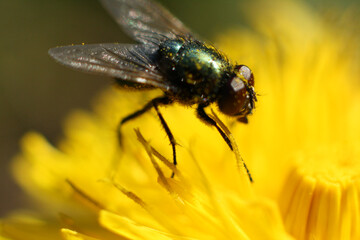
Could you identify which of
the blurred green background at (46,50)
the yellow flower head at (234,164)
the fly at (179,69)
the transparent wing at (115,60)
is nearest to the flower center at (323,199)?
the yellow flower head at (234,164)

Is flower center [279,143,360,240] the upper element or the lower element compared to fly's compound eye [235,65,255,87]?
lower

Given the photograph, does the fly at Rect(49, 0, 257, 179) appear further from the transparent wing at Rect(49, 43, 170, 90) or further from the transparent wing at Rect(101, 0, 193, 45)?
the transparent wing at Rect(101, 0, 193, 45)

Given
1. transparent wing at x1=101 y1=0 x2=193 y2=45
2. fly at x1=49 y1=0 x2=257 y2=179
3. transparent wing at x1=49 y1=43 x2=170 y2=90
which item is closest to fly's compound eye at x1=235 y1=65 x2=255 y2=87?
fly at x1=49 y1=0 x2=257 y2=179

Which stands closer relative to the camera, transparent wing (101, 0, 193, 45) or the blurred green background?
transparent wing (101, 0, 193, 45)

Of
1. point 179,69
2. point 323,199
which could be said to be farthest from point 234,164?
point 179,69

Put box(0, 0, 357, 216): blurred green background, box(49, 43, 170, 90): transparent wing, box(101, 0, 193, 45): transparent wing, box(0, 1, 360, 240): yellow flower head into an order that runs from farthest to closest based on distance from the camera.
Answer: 1. box(0, 0, 357, 216): blurred green background
2. box(101, 0, 193, 45): transparent wing
3. box(0, 1, 360, 240): yellow flower head
4. box(49, 43, 170, 90): transparent wing

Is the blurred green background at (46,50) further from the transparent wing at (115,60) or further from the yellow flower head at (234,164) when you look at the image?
the transparent wing at (115,60)

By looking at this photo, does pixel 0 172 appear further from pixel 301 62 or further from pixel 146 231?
pixel 146 231

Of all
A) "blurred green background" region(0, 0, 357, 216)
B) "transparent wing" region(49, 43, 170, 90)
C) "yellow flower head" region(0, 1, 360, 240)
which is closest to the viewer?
"transparent wing" region(49, 43, 170, 90)
